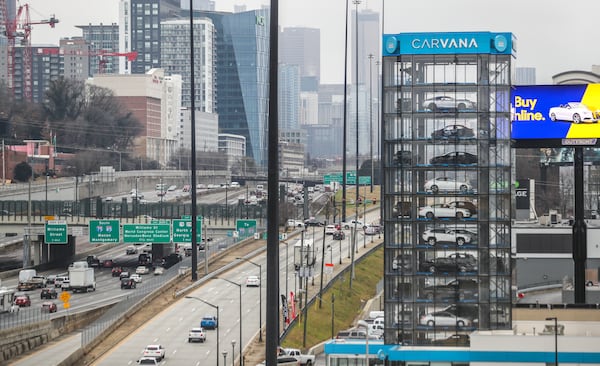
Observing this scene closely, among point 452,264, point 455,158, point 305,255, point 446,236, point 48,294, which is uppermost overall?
point 455,158

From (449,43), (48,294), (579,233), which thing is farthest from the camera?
(48,294)

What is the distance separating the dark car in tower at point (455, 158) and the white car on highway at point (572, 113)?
37.4ft

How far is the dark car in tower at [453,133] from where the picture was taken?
53688 mm

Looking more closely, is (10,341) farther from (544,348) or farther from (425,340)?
(544,348)

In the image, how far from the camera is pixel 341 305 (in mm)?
101750

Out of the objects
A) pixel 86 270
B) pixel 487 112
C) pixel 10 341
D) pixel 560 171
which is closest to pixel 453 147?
pixel 487 112

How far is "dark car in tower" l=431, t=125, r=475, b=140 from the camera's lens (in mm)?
53688

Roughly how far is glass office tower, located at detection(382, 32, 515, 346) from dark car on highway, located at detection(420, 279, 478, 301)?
0.04m

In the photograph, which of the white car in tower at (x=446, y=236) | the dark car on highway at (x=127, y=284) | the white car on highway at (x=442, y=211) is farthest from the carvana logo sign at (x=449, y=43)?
the dark car on highway at (x=127, y=284)

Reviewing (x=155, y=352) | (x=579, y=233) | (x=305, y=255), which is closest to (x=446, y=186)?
(x=579, y=233)

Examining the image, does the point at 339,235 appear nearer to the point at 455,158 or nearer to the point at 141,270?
the point at 141,270

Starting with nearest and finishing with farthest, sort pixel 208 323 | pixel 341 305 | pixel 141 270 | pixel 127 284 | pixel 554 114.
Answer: pixel 554 114, pixel 208 323, pixel 341 305, pixel 127 284, pixel 141 270

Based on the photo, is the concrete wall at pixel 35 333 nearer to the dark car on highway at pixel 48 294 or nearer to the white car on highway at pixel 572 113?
the dark car on highway at pixel 48 294

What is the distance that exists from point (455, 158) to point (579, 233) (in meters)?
14.1
